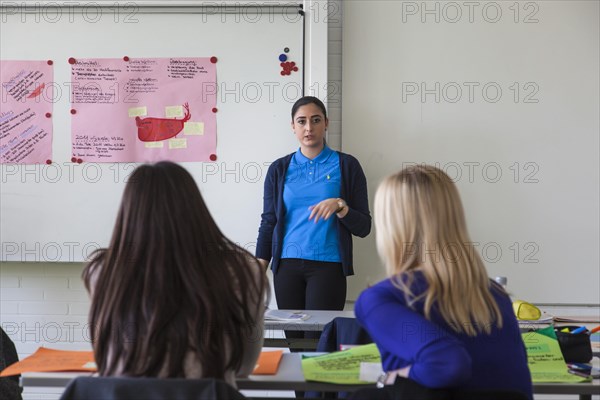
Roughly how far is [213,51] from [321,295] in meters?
1.56

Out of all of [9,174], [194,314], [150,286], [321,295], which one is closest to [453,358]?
[194,314]

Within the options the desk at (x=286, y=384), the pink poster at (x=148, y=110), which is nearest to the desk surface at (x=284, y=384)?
the desk at (x=286, y=384)

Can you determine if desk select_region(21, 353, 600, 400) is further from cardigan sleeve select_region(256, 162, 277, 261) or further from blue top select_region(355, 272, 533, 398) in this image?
cardigan sleeve select_region(256, 162, 277, 261)

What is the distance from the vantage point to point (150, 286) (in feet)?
4.86

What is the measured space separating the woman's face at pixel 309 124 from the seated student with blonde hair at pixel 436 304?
2.00m

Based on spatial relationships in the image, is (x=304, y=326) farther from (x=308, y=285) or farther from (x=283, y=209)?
(x=283, y=209)

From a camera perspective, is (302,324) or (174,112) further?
(174,112)

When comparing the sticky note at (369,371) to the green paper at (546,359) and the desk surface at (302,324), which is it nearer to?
the green paper at (546,359)

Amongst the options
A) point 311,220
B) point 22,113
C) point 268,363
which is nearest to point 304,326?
point 268,363

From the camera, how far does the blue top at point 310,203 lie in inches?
141

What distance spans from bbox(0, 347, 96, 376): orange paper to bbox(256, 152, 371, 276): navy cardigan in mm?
1716

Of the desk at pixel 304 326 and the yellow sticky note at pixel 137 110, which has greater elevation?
the yellow sticky note at pixel 137 110

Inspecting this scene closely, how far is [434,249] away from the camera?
1.55 metres

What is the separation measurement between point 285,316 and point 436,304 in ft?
4.12
